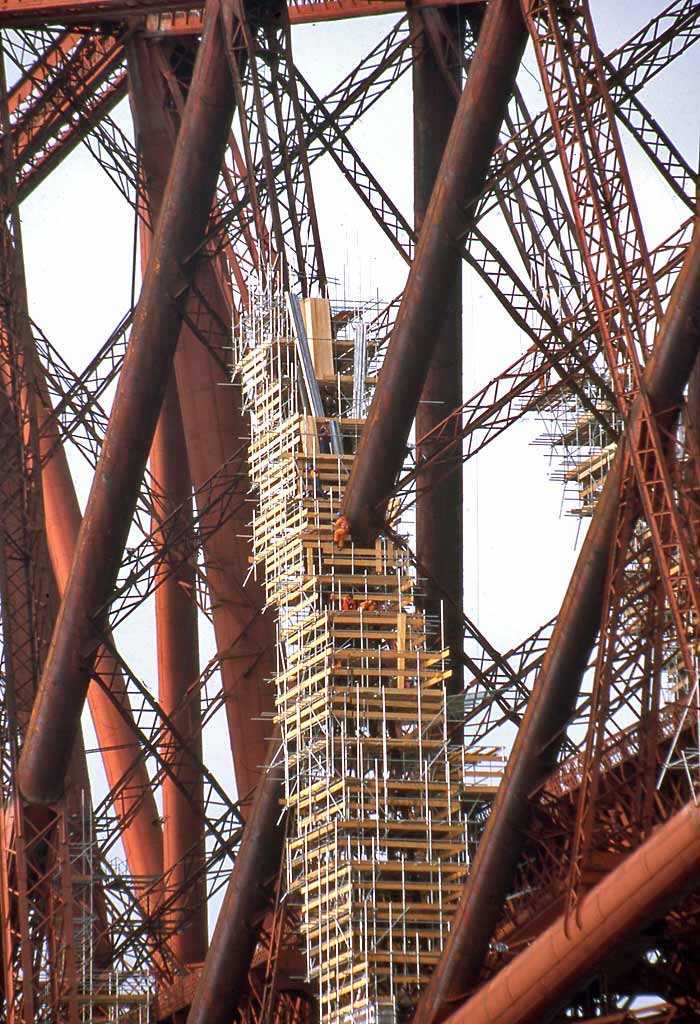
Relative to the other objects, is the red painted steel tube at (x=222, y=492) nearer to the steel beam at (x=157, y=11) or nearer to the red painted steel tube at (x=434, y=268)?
the steel beam at (x=157, y=11)

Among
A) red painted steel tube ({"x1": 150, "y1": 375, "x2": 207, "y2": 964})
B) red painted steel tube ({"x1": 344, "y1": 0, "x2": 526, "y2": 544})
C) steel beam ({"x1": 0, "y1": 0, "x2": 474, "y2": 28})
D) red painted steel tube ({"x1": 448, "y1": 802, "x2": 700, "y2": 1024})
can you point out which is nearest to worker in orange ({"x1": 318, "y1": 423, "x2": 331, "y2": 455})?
red painted steel tube ({"x1": 344, "y1": 0, "x2": 526, "y2": 544})

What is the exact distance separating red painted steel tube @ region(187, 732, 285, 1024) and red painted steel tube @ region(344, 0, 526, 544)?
4659mm

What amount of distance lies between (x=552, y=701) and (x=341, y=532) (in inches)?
201

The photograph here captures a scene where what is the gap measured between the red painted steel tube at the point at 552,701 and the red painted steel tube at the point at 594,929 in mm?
815

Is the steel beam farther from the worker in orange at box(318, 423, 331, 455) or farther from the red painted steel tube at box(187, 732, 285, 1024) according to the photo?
the red painted steel tube at box(187, 732, 285, 1024)

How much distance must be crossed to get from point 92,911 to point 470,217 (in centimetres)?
1584

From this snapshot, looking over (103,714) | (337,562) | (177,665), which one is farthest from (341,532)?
(103,714)

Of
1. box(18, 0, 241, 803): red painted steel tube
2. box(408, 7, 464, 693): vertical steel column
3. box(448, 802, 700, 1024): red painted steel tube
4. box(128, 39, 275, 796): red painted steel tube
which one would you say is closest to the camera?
box(448, 802, 700, 1024): red painted steel tube

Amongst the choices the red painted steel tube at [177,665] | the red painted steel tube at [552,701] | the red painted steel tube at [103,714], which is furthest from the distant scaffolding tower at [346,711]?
the red painted steel tube at [103,714]

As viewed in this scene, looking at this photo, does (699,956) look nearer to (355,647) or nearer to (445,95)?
(355,647)

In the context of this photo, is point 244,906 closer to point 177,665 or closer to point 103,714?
point 177,665

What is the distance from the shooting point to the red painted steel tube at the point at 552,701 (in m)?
41.0

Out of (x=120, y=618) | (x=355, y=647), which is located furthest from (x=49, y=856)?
(x=355, y=647)

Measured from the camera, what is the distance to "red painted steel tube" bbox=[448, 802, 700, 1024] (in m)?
38.5
